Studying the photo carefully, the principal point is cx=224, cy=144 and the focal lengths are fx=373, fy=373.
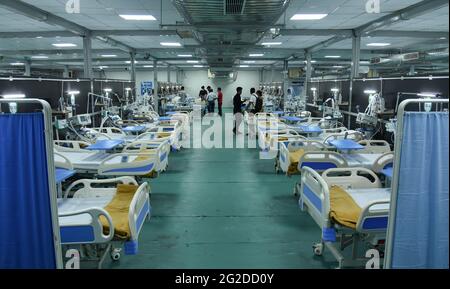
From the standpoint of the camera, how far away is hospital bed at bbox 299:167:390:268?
9.77 feet

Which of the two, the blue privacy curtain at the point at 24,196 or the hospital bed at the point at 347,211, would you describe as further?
the hospital bed at the point at 347,211

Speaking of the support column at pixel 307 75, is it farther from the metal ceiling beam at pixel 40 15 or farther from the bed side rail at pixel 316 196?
the bed side rail at pixel 316 196

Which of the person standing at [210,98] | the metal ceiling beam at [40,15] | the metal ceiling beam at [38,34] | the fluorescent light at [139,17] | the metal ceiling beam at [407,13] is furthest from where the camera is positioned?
the person standing at [210,98]

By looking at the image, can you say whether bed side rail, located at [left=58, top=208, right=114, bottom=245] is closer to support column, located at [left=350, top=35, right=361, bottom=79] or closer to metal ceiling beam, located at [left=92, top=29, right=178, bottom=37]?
metal ceiling beam, located at [left=92, top=29, right=178, bottom=37]

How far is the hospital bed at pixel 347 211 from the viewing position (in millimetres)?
2979

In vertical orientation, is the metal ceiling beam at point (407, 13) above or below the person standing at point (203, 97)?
above

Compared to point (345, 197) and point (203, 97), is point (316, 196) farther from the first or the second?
point (203, 97)

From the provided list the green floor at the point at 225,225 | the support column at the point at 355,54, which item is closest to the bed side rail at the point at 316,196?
the green floor at the point at 225,225

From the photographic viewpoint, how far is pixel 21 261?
2033mm

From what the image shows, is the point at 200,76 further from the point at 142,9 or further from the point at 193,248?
the point at 193,248

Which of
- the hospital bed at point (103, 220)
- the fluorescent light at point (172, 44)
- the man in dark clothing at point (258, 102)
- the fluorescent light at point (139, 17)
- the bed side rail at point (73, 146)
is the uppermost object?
the fluorescent light at point (172, 44)

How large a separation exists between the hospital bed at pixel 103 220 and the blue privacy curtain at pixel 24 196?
0.70 meters

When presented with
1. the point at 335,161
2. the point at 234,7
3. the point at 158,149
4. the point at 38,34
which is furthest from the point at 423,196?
the point at 38,34

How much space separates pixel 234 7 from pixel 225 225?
2832 mm
